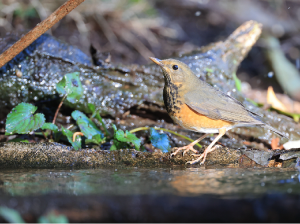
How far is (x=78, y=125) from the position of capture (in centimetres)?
366

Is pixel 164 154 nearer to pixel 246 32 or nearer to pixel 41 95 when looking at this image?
pixel 41 95

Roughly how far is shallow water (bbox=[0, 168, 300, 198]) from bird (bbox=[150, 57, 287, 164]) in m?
0.94

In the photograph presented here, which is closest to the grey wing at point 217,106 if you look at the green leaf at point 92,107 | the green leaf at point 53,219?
the green leaf at point 92,107

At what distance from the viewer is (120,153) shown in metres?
2.98

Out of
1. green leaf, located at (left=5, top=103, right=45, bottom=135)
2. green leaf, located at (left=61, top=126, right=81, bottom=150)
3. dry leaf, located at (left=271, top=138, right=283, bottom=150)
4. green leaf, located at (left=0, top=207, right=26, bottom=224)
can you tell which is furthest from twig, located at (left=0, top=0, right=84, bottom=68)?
dry leaf, located at (left=271, top=138, right=283, bottom=150)

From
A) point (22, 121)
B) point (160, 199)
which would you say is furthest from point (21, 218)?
point (22, 121)

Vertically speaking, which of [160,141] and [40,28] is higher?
[40,28]

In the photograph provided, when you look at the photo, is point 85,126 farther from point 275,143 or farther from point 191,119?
point 275,143

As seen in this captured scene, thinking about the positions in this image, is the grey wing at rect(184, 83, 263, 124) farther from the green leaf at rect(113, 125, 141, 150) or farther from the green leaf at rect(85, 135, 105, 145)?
the green leaf at rect(85, 135, 105, 145)

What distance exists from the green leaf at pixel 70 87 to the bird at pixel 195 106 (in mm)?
1147

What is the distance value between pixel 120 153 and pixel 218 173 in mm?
1028

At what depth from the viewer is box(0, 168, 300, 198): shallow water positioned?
1.74 metres

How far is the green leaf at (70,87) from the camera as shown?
377 cm

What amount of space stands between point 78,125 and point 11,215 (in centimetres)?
226
